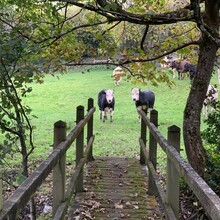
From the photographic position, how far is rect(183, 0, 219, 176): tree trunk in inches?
231

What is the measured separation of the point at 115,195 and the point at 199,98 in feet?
6.30

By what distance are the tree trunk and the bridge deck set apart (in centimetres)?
Answer: 86

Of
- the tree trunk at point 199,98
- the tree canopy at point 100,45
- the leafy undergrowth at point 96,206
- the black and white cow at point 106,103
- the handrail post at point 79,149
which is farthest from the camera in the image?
the black and white cow at point 106,103

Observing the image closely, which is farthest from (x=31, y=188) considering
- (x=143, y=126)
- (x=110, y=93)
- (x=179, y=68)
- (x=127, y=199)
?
(x=179, y=68)

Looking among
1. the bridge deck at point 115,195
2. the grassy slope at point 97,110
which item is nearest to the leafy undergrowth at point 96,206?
the bridge deck at point 115,195

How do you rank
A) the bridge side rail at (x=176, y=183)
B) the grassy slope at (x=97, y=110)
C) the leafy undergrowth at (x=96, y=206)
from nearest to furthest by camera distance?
the bridge side rail at (x=176, y=183), the leafy undergrowth at (x=96, y=206), the grassy slope at (x=97, y=110)

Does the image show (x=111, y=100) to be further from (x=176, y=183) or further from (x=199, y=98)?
(x=176, y=183)

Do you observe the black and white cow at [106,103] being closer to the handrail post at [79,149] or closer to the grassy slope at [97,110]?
the grassy slope at [97,110]

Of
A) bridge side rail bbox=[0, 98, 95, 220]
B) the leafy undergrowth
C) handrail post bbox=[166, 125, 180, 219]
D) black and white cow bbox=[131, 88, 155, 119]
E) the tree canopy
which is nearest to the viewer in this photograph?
bridge side rail bbox=[0, 98, 95, 220]

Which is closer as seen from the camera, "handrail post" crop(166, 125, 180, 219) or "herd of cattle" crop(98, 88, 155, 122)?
"handrail post" crop(166, 125, 180, 219)

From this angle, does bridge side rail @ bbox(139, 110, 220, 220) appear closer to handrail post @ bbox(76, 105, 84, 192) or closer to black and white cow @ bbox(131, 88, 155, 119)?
handrail post @ bbox(76, 105, 84, 192)

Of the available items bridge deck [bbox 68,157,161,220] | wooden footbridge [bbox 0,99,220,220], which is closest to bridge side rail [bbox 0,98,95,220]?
wooden footbridge [bbox 0,99,220,220]

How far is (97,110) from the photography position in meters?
19.2

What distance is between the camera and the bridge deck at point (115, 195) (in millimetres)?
4680
